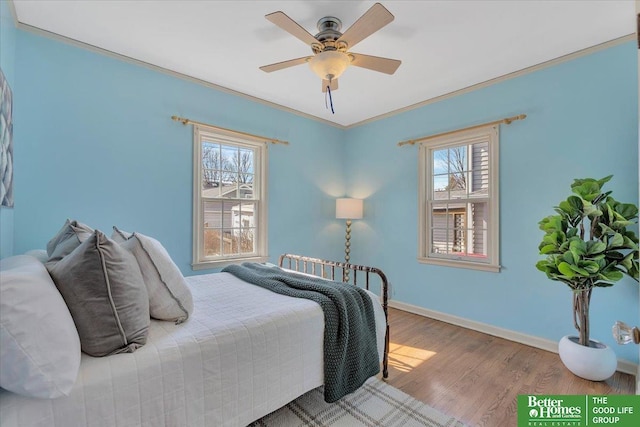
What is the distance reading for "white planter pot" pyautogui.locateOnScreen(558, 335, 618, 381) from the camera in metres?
2.00

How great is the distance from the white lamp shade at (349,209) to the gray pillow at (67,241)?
2.83 meters

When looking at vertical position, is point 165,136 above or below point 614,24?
below

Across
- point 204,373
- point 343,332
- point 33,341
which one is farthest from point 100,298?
point 343,332

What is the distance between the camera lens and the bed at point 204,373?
94 centimetres

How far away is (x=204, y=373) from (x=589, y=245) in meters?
2.59

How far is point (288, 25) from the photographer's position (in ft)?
5.74

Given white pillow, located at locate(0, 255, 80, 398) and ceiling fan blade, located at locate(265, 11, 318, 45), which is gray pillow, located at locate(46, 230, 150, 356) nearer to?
white pillow, located at locate(0, 255, 80, 398)

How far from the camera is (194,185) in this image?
295cm

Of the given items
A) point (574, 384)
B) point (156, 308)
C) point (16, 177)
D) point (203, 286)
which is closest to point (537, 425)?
point (574, 384)

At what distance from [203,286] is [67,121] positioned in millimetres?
1774

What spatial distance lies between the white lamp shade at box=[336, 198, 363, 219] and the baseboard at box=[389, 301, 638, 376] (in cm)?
129

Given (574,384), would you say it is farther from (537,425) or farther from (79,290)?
(79,290)

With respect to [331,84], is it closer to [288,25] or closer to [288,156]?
[288,25]

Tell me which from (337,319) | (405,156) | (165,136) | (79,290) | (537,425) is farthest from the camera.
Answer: (405,156)
